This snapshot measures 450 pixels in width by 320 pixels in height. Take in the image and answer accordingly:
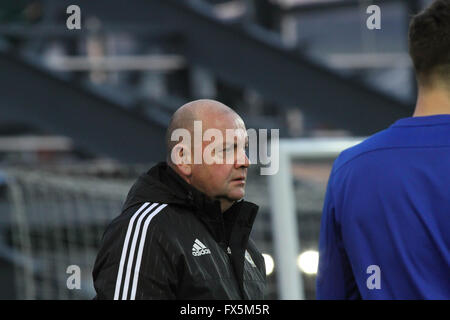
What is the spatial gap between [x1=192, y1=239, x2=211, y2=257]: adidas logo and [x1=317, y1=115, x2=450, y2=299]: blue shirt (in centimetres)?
33

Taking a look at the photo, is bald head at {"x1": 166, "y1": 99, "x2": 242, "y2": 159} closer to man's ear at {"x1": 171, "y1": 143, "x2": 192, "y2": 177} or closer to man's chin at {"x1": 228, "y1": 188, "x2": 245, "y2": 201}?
man's ear at {"x1": 171, "y1": 143, "x2": 192, "y2": 177}

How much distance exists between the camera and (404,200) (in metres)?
2.51

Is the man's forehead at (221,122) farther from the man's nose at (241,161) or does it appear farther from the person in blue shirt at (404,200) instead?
the person in blue shirt at (404,200)

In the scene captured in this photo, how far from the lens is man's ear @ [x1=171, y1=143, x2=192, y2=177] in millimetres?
2826

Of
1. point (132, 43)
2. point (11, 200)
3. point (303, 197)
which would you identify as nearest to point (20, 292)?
point (11, 200)

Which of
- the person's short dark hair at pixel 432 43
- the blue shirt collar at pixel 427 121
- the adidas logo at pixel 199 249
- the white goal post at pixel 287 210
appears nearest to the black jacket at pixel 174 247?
the adidas logo at pixel 199 249

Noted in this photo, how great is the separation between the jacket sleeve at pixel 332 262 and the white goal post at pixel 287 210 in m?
2.61

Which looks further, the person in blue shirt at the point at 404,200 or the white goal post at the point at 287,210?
the white goal post at the point at 287,210

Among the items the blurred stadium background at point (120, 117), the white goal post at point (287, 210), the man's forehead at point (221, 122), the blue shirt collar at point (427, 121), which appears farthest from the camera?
the blurred stadium background at point (120, 117)

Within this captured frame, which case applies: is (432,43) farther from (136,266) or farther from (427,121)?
(136,266)

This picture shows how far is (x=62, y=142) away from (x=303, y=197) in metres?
4.90

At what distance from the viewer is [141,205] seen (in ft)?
8.82

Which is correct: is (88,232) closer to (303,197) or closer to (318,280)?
(303,197)

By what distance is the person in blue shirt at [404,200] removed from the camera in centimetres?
246
